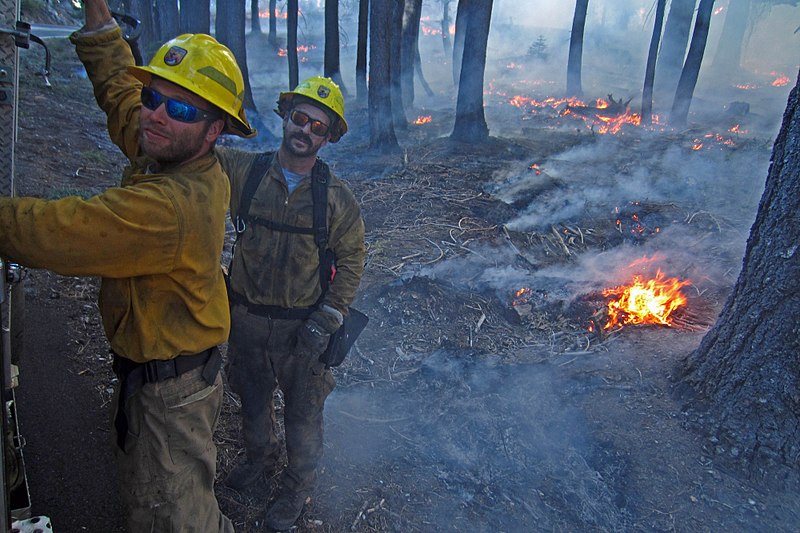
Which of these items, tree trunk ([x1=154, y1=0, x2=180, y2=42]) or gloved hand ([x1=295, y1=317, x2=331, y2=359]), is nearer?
gloved hand ([x1=295, y1=317, x2=331, y2=359])

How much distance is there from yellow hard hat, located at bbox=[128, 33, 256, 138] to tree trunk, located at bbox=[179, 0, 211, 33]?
14.2 m

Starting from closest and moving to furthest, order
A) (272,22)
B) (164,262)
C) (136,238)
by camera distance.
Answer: (136,238) → (164,262) → (272,22)

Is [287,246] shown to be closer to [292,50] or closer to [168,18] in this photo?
[292,50]

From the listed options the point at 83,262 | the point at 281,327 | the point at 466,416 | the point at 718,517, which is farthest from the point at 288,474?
the point at 718,517

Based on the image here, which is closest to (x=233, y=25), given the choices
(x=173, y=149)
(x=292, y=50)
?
(x=292, y=50)

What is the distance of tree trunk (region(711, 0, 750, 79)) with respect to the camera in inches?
1602

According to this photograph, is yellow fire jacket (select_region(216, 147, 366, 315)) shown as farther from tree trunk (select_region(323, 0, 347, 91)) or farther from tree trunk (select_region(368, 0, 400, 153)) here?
tree trunk (select_region(323, 0, 347, 91))

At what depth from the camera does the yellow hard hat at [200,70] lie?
6.79 ft

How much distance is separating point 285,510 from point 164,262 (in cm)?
208

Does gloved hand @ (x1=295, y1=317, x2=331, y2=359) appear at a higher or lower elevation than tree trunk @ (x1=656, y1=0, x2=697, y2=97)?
lower

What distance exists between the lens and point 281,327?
3.20 m

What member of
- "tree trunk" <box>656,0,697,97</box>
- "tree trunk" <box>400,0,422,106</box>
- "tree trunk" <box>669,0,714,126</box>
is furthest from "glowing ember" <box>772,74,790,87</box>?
"tree trunk" <box>400,0,422,106</box>

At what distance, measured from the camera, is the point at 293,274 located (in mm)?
3162

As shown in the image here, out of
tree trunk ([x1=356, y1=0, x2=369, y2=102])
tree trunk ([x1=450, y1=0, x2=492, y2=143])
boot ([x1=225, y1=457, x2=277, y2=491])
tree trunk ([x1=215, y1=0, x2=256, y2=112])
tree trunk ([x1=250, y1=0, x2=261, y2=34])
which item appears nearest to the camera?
boot ([x1=225, y1=457, x2=277, y2=491])
